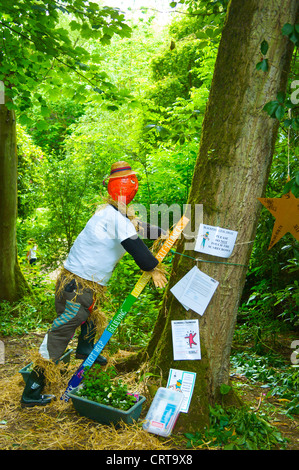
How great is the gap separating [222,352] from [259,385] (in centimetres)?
102

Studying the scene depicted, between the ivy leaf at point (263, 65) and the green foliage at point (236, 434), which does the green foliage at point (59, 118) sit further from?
the green foliage at point (236, 434)

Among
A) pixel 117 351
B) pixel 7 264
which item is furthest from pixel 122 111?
pixel 117 351

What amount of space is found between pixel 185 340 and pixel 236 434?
69cm

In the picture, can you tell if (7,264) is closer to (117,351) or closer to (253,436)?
(117,351)

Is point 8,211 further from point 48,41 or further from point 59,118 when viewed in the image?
point 59,118

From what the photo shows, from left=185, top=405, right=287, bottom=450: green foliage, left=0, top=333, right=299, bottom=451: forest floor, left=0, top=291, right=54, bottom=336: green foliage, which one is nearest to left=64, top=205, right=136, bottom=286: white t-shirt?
left=0, top=333, right=299, bottom=451: forest floor

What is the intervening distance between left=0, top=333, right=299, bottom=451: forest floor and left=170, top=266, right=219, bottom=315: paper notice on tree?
767 millimetres

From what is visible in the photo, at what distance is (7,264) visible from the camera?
6.96 metres

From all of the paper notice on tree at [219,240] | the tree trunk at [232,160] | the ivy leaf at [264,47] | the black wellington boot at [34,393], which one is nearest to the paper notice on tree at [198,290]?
the tree trunk at [232,160]

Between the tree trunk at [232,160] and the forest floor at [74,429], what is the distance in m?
0.33

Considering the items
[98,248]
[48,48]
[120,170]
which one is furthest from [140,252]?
[48,48]

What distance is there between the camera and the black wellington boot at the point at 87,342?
369cm

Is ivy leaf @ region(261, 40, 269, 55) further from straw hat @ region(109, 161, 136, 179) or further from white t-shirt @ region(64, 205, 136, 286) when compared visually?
white t-shirt @ region(64, 205, 136, 286)

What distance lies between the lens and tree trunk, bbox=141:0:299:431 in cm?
289
